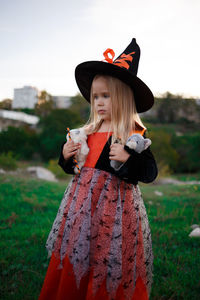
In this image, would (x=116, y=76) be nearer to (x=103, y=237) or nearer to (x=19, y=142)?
Result: (x=103, y=237)

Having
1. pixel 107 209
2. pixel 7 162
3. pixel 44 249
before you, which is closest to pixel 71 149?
pixel 107 209

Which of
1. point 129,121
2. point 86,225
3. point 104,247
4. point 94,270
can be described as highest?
point 129,121

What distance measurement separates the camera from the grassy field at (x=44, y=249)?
200cm

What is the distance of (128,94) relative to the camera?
170cm

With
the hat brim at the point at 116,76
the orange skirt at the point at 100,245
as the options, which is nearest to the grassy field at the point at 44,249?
the orange skirt at the point at 100,245

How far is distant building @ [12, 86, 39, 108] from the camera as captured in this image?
5484 mm

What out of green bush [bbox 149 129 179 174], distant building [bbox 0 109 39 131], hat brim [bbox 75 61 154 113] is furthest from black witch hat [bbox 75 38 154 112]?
green bush [bbox 149 129 179 174]

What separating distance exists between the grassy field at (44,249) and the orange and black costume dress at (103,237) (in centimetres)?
55

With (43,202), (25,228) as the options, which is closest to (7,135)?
(43,202)

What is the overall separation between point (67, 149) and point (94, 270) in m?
0.83

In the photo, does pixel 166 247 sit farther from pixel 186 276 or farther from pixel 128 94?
pixel 128 94

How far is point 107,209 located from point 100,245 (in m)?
0.23

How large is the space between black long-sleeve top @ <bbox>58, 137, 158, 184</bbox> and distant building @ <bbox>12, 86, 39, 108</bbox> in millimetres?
Answer: 4313

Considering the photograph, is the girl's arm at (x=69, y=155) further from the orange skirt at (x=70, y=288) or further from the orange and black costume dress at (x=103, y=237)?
the orange skirt at (x=70, y=288)
